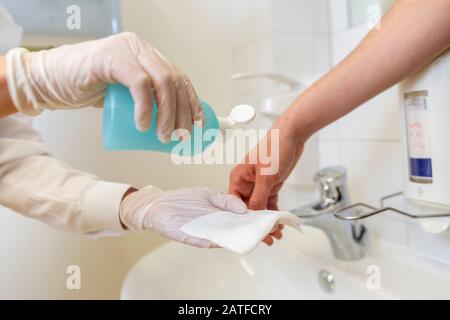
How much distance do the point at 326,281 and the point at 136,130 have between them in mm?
521

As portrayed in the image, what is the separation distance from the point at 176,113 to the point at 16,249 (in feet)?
2.20

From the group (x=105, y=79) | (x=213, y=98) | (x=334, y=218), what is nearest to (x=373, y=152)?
(x=334, y=218)

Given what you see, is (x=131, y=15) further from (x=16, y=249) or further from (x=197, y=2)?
(x=16, y=249)

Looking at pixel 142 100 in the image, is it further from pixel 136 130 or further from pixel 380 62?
pixel 380 62

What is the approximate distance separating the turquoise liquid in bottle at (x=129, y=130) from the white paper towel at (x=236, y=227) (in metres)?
0.09

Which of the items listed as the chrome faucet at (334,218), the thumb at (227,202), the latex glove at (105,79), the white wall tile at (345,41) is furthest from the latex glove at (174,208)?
the white wall tile at (345,41)

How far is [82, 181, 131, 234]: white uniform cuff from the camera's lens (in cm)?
56

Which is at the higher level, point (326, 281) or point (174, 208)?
point (174, 208)

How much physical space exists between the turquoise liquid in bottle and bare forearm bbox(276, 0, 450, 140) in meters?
0.19

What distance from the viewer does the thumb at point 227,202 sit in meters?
0.47

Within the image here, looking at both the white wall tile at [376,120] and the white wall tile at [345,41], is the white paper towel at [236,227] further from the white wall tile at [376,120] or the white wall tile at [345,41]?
the white wall tile at [345,41]

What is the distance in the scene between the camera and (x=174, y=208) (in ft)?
1.63

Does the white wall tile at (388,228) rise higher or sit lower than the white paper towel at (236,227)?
lower

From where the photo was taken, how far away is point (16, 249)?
0.84 metres
